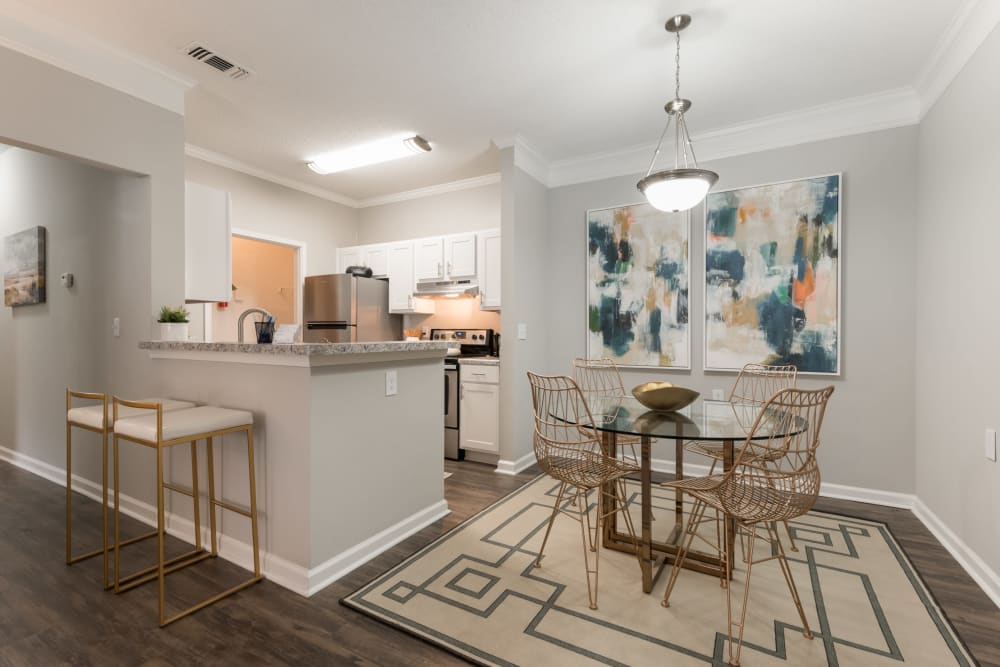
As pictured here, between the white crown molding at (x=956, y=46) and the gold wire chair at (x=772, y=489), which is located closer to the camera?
the gold wire chair at (x=772, y=489)

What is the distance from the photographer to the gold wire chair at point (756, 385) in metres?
2.84

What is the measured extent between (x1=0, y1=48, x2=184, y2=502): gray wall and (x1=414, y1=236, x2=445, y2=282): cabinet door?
7.39 feet

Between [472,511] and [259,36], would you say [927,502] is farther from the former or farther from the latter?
[259,36]

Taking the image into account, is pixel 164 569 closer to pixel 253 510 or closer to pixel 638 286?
pixel 253 510

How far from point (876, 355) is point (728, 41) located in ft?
7.33

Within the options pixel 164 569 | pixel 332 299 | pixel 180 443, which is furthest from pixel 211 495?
pixel 332 299

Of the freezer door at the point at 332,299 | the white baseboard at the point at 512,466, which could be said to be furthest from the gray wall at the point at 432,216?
the white baseboard at the point at 512,466

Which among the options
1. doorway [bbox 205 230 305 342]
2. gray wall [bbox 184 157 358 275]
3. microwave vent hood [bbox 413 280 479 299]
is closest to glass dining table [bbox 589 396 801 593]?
microwave vent hood [bbox 413 280 479 299]

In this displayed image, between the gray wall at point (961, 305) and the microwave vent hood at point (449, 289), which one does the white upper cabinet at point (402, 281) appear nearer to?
the microwave vent hood at point (449, 289)

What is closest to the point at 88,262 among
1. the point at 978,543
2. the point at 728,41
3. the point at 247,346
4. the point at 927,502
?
the point at 247,346

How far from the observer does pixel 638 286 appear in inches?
155

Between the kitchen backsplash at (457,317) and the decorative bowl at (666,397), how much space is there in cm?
274

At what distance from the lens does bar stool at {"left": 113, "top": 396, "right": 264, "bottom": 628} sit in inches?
72.4

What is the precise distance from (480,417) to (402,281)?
5.91ft
